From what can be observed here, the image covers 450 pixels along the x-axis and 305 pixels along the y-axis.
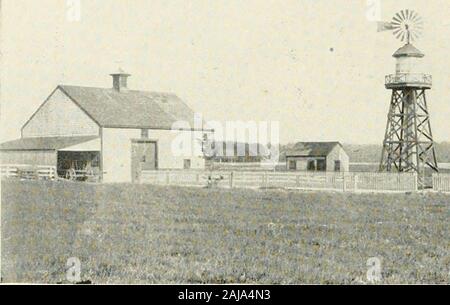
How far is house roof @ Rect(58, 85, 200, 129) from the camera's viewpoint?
39031mm

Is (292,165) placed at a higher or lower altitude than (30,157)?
lower

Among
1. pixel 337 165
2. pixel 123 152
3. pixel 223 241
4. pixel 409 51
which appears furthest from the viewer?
pixel 337 165

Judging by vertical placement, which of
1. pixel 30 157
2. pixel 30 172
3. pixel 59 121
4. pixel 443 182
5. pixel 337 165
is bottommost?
pixel 443 182

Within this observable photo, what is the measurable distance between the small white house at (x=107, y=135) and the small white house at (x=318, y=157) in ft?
44.0

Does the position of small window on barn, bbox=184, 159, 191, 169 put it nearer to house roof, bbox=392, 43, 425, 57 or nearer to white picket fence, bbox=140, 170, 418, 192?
white picket fence, bbox=140, 170, 418, 192

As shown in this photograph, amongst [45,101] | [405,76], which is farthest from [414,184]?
[45,101]

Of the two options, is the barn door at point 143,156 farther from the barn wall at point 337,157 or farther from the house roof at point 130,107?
the barn wall at point 337,157

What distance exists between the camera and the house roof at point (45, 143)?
3747 centimetres

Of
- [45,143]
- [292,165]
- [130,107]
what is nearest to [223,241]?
[45,143]

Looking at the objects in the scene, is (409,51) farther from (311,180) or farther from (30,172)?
(30,172)

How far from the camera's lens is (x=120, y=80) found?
43.2 meters

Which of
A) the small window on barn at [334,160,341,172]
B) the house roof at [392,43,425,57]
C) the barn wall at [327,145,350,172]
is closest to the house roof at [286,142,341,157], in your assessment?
the barn wall at [327,145,350,172]

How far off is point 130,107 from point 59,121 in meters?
4.83
